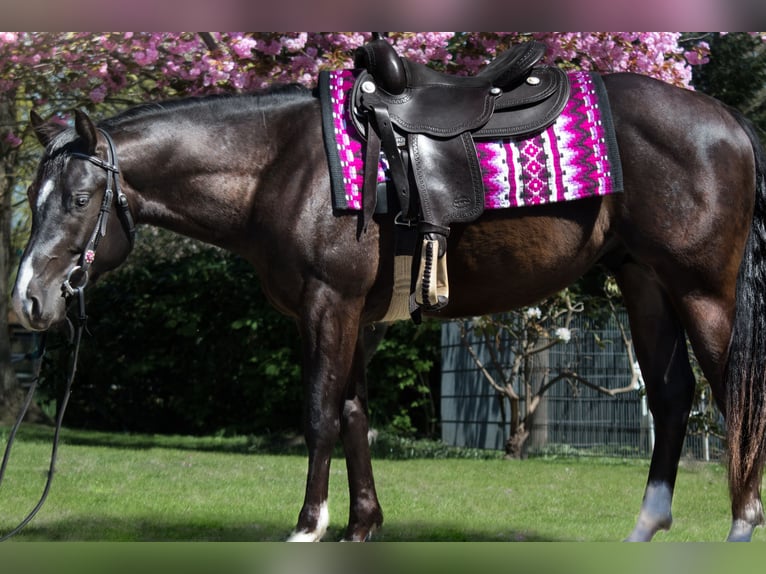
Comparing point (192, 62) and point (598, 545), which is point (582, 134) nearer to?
point (598, 545)

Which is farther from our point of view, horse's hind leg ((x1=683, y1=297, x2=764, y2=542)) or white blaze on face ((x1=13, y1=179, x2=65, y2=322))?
horse's hind leg ((x1=683, y1=297, x2=764, y2=542))

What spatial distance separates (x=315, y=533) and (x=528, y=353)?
6502mm

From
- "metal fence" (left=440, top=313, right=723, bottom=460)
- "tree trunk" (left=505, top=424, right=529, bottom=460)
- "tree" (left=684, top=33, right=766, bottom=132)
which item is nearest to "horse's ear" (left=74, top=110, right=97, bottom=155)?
"tree trunk" (left=505, top=424, right=529, bottom=460)

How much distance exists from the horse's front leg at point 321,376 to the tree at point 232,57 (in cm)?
380

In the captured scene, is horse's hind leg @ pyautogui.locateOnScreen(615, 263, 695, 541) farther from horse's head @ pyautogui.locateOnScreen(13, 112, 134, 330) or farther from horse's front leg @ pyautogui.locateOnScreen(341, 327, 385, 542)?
horse's head @ pyautogui.locateOnScreen(13, 112, 134, 330)

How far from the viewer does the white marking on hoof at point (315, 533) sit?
3.60 m

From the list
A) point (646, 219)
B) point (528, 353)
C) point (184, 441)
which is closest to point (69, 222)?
point (646, 219)

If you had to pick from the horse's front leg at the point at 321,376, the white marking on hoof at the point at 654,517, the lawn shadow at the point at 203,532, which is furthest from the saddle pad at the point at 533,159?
the lawn shadow at the point at 203,532

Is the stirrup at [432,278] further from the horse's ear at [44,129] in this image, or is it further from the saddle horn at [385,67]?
the horse's ear at [44,129]

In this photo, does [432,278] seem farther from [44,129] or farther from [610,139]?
[44,129]

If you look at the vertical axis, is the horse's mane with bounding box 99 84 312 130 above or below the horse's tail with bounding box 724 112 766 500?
above

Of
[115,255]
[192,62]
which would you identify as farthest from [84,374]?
[115,255]

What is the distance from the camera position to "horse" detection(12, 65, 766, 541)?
12.2ft

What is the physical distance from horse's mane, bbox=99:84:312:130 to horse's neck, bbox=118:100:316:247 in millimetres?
124
